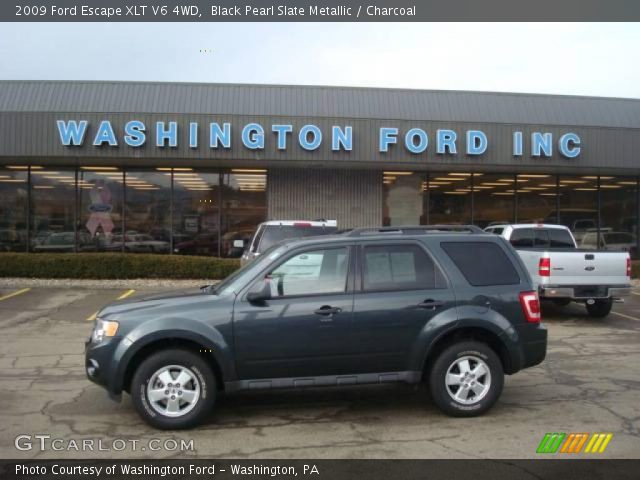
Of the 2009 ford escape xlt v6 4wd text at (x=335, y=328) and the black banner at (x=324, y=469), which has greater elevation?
the 2009 ford escape xlt v6 4wd text at (x=335, y=328)

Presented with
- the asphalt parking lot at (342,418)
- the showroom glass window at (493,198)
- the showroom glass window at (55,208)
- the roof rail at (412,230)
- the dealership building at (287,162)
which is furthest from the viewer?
the showroom glass window at (493,198)

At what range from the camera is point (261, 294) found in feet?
17.7

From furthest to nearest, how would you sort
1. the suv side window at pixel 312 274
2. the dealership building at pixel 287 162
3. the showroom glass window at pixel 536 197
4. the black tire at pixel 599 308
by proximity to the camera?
the showroom glass window at pixel 536 197 < the dealership building at pixel 287 162 < the black tire at pixel 599 308 < the suv side window at pixel 312 274

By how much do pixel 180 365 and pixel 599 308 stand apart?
9686 mm

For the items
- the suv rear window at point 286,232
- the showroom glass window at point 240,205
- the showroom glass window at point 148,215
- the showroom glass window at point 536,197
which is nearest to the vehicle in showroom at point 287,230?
the suv rear window at point 286,232

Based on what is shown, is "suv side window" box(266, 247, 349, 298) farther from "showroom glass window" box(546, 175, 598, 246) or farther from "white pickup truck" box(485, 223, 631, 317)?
"showroom glass window" box(546, 175, 598, 246)

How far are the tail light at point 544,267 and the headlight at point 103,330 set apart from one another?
796 cm

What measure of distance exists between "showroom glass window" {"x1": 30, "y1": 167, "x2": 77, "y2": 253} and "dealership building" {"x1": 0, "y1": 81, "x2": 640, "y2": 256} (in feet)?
0.13

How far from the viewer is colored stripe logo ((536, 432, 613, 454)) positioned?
4957mm

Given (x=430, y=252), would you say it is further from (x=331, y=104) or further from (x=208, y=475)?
(x=331, y=104)

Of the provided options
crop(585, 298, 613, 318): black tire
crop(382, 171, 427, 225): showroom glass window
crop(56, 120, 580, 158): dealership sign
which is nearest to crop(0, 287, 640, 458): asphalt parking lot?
crop(585, 298, 613, 318): black tire

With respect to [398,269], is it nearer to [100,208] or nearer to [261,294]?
[261,294]

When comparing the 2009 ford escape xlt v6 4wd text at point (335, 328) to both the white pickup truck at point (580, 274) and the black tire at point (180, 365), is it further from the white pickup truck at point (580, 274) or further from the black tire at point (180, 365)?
the white pickup truck at point (580, 274)

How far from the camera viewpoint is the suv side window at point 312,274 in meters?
5.60
